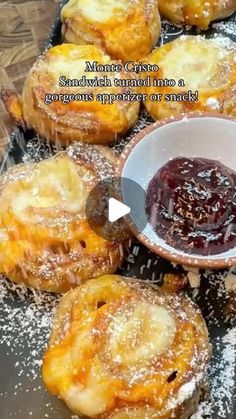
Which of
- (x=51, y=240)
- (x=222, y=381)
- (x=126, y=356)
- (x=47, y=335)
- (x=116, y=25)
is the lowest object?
(x=222, y=381)

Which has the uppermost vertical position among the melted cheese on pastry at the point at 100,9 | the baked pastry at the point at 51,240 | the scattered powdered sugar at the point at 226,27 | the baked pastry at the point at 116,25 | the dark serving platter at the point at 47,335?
the melted cheese on pastry at the point at 100,9

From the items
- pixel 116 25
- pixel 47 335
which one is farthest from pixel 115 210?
pixel 116 25

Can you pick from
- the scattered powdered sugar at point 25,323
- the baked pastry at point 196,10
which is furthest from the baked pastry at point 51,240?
the baked pastry at point 196,10

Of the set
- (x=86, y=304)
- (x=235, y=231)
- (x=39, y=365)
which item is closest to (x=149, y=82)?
(x=235, y=231)

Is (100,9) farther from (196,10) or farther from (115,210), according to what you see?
(115,210)

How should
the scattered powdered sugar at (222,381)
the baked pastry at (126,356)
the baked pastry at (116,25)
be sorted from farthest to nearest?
the baked pastry at (116,25) → the scattered powdered sugar at (222,381) → the baked pastry at (126,356)

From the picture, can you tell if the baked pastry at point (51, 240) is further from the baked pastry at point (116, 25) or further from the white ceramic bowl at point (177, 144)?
the baked pastry at point (116, 25)

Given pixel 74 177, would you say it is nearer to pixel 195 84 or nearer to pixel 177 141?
pixel 177 141
